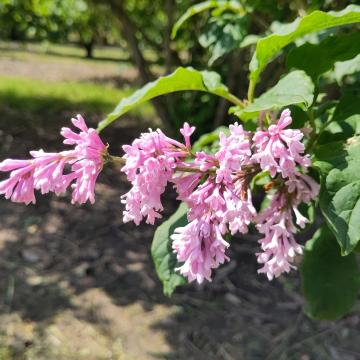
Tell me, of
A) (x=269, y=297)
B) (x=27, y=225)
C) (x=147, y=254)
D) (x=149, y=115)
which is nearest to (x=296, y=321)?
(x=269, y=297)

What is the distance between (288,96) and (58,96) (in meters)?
9.07

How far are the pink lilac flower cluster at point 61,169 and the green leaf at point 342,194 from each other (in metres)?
0.39

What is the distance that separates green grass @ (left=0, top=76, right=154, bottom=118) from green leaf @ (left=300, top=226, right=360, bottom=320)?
22.8 ft

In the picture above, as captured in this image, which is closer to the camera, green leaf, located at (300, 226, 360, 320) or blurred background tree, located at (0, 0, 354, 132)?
green leaf, located at (300, 226, 360, 320)

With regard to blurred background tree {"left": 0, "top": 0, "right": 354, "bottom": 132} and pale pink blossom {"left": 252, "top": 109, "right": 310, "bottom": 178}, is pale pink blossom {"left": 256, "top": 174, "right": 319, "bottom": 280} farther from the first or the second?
blurred background tree {"left": 0, "top": 0, "right": 354, "bottom": 132}

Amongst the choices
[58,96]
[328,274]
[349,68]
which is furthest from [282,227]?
[58,96]

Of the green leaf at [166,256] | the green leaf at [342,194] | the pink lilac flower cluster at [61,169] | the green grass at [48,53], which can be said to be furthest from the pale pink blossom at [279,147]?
the green grass at [48,53]

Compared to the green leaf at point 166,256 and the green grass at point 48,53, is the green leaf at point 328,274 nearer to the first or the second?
the green leaf at point 166,256

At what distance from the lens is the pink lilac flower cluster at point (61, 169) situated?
2.72 feet

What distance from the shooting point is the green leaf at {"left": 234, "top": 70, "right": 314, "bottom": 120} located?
92 cm

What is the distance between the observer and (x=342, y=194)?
89 cm

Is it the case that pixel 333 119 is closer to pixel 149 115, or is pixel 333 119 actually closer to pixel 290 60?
pixel 290 60

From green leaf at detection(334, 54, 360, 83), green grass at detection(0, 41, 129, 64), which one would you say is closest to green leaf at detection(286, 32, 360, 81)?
green leaf at detection(334, 54, 360, 83)

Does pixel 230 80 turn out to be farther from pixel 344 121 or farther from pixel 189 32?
pixel 344 121
